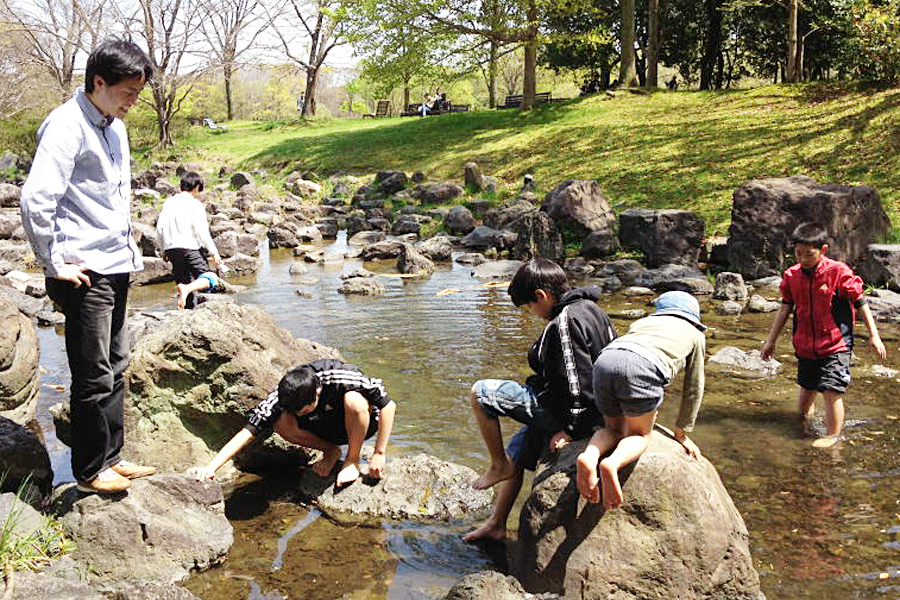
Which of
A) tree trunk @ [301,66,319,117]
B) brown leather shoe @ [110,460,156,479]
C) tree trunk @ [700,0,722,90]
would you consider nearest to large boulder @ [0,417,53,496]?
brown leather shoe @ [110,460,156,479]


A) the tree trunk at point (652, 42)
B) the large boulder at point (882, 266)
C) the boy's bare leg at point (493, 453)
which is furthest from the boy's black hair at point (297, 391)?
the tree trunk at point (652, 42)

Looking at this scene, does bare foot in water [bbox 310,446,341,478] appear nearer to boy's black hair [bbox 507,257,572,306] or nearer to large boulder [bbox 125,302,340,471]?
large boulder [bbox 125,302,340,471]

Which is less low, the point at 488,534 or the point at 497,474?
the point at 497,474

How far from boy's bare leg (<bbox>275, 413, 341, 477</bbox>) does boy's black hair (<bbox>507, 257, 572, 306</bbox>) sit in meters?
1.68

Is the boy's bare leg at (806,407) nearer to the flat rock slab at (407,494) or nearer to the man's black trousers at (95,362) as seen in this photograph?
the flat rock slab at (407,494)

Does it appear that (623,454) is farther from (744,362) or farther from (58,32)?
(58,32)

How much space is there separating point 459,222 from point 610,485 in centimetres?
1454

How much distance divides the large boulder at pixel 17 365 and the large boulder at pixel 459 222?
12085 millimetres

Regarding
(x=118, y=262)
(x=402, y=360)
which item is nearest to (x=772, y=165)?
(x=402, y=360)

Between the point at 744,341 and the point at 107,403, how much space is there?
6.96 m

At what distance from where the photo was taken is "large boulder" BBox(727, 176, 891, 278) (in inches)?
452

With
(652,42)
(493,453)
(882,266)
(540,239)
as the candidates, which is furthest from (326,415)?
(652,42)

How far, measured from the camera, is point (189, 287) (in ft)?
28.9

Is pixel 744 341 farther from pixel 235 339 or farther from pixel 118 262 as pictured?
pixel 118 262
